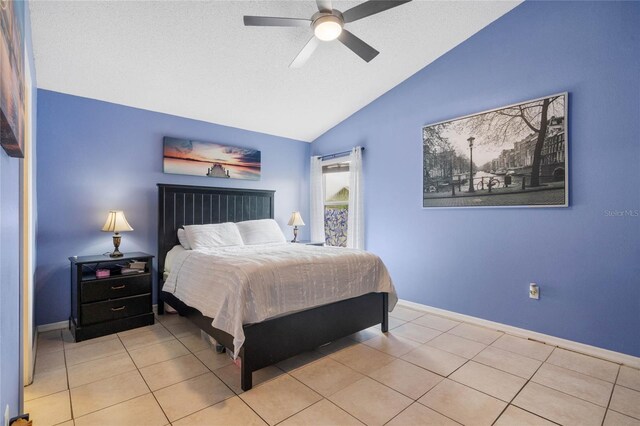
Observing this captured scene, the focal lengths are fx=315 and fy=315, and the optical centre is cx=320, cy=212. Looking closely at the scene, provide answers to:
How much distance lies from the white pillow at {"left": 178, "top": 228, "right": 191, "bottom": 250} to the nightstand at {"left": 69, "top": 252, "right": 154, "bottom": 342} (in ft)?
1.32

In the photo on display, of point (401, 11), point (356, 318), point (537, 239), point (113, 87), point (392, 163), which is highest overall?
point (401, 11)

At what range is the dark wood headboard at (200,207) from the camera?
381 centimetres

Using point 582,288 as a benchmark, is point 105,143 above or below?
above

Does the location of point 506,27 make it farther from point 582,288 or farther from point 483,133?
point 582,288

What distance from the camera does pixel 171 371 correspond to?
2.38 meters

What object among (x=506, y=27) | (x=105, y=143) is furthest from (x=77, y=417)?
(x=506, y=27)

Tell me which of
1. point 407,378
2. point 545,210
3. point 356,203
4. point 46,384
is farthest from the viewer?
point 356,203

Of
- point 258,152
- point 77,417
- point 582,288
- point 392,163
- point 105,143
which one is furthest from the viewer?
point 258,152

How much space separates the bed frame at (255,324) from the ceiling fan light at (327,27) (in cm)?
218

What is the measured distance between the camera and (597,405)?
198 centimetres

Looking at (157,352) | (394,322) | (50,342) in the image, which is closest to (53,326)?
(50,342)

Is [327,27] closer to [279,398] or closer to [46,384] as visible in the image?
[279,398]

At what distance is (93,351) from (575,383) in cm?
379

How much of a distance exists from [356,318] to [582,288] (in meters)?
1.99
